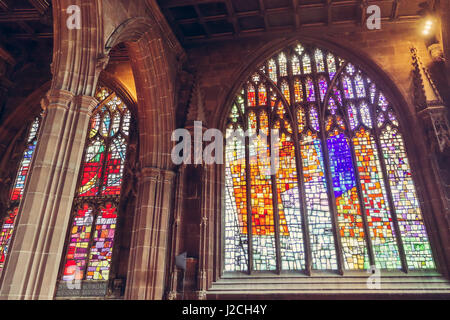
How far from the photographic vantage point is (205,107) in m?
10.7

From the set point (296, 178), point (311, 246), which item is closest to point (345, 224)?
point (311, 246)

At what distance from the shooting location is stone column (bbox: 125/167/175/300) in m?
8.12

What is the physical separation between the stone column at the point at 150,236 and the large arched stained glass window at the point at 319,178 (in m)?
1.84

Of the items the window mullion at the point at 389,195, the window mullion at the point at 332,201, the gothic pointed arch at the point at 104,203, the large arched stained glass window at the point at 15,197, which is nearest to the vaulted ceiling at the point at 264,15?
the window mullion at the point at 389,195

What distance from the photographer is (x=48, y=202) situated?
5500 mm

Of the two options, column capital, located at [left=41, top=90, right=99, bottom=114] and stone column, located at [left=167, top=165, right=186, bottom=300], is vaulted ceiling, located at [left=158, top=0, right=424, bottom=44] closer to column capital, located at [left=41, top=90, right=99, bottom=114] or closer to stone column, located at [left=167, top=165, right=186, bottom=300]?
stone column, located at [left=167, top=165, right=186, bottom=300]

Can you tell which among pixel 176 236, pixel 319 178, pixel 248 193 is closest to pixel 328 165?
pixel 319 178

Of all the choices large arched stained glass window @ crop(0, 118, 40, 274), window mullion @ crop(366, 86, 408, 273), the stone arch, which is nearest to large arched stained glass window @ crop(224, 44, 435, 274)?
window mullion @ crop(366, 86, 408, 273)

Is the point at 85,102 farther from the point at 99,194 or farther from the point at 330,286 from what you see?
the point at 330,286

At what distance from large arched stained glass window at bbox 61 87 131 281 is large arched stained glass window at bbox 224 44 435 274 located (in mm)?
3827

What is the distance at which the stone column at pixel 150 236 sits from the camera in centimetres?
812
